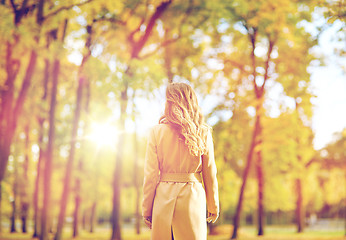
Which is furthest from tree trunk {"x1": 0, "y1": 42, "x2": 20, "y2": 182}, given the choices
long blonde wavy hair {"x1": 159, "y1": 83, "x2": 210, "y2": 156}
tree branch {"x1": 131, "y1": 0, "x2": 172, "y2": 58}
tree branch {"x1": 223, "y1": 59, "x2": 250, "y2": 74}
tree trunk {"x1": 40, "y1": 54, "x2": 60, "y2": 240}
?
tree branch {"x1": 223, "y1": 59, "x2": 250, "y2": 74}

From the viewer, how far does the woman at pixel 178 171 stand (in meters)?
3.41

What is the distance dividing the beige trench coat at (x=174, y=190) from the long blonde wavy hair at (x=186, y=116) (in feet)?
0.28

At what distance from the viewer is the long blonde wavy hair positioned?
11.2ft

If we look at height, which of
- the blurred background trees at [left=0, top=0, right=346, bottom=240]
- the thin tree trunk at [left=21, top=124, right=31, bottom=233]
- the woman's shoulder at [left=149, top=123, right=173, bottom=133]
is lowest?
the thin tree trunk at [left=21, top=124, right=31, bottom=233]

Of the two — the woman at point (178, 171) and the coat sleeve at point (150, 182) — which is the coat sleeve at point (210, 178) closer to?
the woman at point (178, 171)

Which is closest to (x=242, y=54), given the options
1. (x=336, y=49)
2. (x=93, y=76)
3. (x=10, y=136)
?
(x=336, y=49)

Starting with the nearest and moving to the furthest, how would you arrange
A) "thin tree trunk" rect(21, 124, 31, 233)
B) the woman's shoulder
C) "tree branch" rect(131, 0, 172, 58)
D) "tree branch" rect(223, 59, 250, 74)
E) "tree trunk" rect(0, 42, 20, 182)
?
the woman's shoulder → "tree trunk" rect(0, 42, 20, 182) → "tree branch" rect(131, 0, 172, 58) → "tree branch" rect(223, 59, 250, 74) → "thin tree trunk" rect(21, 124, 31, 233)

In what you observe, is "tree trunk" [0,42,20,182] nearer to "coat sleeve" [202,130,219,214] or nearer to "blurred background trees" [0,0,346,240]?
"blurred background trees" [0,0,346,240]

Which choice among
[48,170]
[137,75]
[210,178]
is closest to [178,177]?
[210,178]

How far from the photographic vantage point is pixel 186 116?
3414mm

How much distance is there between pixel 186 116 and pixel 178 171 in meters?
0.54

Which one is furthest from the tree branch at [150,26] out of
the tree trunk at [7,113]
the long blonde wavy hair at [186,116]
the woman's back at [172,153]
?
the woman's back at [172,153]

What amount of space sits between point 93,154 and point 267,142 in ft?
39.3

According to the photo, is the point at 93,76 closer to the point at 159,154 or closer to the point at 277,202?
the point at 159,154
